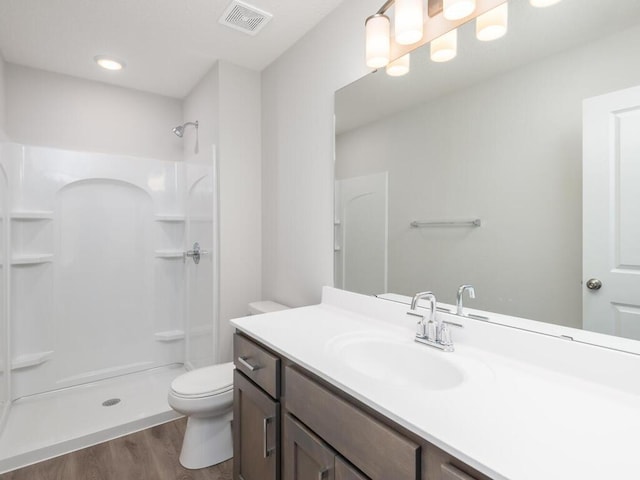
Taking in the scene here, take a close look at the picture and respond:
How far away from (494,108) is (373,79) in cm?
62

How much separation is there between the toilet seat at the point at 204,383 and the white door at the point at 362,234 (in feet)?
2.64

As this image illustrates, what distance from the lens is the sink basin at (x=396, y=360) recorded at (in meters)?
1.09

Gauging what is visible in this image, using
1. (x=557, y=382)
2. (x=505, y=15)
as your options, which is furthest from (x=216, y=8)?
(x=557, y=382)

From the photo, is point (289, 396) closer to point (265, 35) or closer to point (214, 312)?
Result: point (214, 312)

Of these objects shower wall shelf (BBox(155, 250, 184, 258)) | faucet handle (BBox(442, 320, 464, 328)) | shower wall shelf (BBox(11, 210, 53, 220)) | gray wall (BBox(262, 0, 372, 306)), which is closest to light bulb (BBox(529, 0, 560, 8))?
gray wall (BBox(262, 0, 372, 306))

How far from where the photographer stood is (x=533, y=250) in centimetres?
110

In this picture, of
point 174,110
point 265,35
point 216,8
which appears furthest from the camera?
point 174,110

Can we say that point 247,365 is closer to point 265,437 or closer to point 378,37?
point 265,437

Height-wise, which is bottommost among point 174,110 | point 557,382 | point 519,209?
point 557,382

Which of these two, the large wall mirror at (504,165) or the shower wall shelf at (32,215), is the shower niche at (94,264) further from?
the large wall mirror at (504,165)

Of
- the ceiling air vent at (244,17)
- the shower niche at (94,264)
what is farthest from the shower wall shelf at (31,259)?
the ceiling air vent at (244,17)

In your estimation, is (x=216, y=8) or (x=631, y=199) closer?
(x=631, y=199)

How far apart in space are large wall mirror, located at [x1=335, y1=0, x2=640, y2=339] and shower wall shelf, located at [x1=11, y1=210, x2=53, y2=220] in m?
2.33

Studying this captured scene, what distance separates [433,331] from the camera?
122cm
